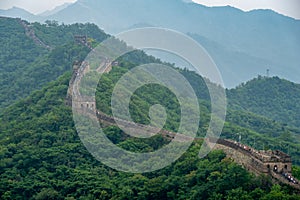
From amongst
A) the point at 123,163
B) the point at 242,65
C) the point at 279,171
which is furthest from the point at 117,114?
the point at 242,65

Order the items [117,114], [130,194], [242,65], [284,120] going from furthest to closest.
Answer: [242,65], [284,120], [117,114], [130,194]

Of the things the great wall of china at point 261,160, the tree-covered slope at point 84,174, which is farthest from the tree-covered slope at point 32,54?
the great wall of china at point 261,160

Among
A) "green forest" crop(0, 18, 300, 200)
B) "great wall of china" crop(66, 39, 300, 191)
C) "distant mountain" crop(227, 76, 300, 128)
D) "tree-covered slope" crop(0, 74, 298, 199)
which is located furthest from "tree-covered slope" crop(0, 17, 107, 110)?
"great wall of china" crop(66, 39, 300, 191)

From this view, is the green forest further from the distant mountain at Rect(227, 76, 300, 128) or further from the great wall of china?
the distant mountain at Rect(227, 76, 300, 128)

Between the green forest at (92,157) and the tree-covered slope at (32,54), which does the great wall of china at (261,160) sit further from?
the tree-covered slope at (32,54)

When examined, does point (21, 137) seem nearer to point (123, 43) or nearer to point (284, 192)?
point (284, 192)

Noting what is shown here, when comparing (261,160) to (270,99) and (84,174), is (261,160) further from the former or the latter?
(270,99)

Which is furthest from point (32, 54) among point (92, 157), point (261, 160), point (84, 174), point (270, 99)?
point (261, 160)
